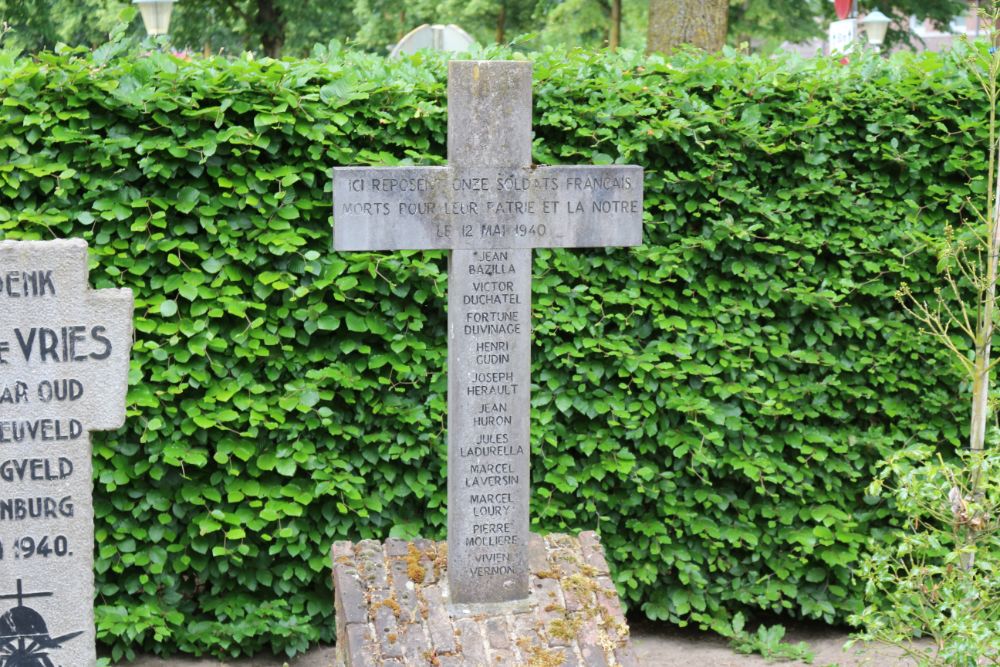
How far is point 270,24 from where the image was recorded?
1977cm

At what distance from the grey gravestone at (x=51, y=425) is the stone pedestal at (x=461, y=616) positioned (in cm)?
111

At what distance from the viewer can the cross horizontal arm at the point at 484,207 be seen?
15.9 ft

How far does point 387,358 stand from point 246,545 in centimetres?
113

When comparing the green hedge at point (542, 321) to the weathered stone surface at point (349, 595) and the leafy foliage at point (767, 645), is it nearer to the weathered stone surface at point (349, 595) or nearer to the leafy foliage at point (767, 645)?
the leafy foliage at point (767, 645)

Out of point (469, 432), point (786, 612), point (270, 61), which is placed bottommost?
point (786, 612)

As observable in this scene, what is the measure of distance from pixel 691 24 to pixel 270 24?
39.1 feet

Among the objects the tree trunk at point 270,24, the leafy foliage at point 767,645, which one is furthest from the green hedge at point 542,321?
the tree trunk at point 270,24

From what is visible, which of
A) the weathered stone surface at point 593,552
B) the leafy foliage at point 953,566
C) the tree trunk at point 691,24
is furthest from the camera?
the tree trunk at point 691,24

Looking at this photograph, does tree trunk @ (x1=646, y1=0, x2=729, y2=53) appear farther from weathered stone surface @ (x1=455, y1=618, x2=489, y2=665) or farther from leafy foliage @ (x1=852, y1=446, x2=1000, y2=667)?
weathered stone surface @ (x1=455, y1=618, x2=489, y2=665)

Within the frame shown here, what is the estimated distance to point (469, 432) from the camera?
197 inches

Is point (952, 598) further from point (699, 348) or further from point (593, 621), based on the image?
point (699, 348)

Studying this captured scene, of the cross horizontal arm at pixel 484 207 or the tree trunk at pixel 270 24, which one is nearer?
the cross horizontal arm at pixel 484 207

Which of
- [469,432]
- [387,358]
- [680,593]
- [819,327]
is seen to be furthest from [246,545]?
[819,327]

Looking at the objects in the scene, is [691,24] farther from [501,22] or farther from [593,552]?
[501,22]
